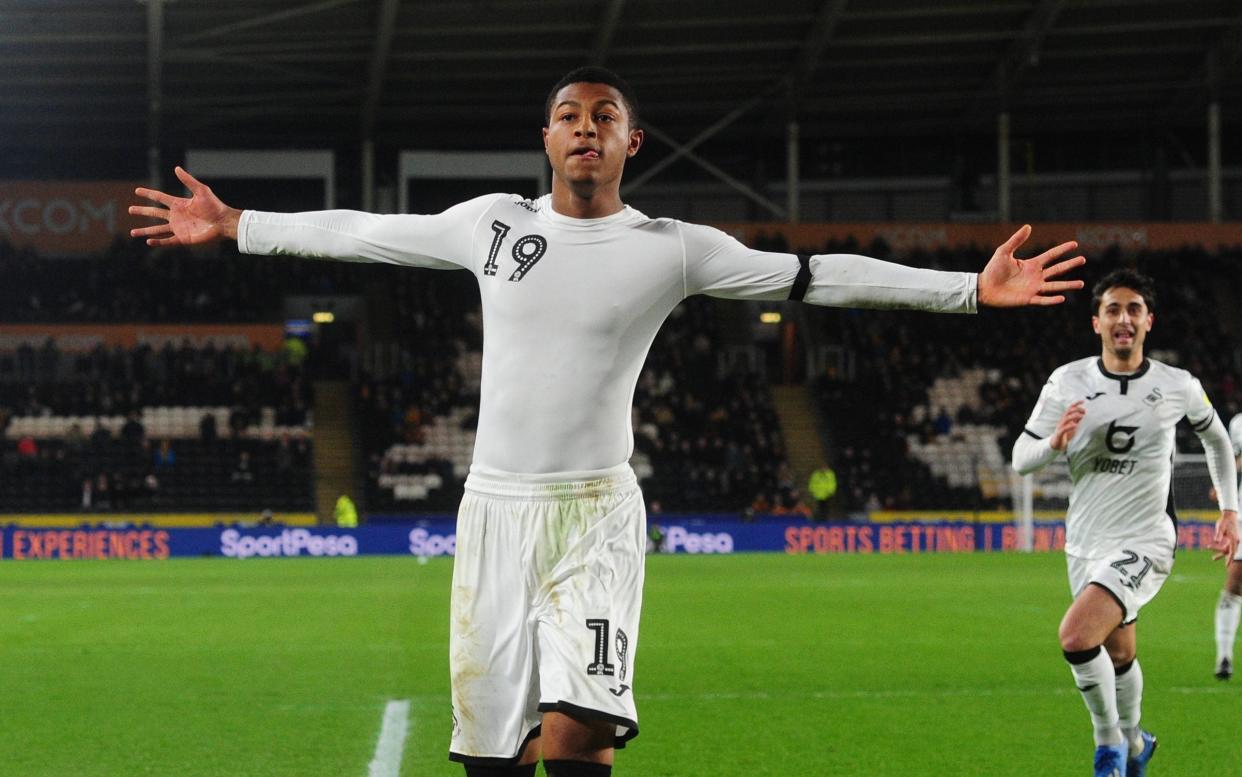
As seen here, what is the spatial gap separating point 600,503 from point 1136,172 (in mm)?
48835

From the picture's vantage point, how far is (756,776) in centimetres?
781

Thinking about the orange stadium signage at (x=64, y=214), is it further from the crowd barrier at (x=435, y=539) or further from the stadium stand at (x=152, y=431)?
the crowd barrier at (x=435, y=539)

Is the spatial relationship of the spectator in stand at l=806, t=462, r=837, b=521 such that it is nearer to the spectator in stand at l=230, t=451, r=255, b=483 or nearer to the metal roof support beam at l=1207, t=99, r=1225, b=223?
the spectator in stand at l=230, t=451, r=255, b=483

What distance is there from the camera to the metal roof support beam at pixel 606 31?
34.9 m

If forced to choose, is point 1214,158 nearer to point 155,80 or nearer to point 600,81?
point 155,80

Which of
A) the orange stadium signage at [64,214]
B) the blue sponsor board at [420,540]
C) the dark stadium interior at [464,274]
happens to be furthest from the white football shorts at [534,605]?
the orange stadium signage at [64,214]

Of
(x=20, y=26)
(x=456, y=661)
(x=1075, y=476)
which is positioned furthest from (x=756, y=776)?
(x=20, y=26)

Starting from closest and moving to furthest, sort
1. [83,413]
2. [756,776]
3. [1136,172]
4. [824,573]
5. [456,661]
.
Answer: [456,661] < [756,776] < [824,573] < [83,413] < [1136,172]

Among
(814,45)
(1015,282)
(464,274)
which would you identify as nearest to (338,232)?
(1015,282)

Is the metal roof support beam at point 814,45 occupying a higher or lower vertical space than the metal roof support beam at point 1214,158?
higher

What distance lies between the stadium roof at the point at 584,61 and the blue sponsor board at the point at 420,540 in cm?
1146

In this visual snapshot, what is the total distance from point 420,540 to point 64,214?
16826 millimetres

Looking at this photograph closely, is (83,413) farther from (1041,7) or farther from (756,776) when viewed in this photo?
(756,776)

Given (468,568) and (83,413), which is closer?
(468,568)
